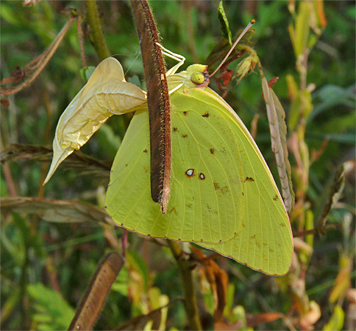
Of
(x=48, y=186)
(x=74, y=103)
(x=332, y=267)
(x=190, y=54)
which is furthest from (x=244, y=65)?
(x=48, y=186)

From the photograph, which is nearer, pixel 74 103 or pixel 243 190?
pixel 74 103

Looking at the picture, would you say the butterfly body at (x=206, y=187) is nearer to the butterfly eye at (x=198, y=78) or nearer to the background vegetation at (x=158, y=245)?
the butterfly eye at (x=198, y=78)

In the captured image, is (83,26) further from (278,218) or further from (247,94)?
(247,94)

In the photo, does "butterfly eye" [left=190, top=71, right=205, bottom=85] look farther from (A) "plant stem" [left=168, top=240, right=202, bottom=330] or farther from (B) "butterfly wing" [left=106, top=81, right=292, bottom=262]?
(A) "plant stem" [left=168, top=240, right=202, bottom=330]

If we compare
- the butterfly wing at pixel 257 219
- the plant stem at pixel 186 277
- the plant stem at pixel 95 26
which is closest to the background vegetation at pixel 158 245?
the plant stem at pixel 186 277

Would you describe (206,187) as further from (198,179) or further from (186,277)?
(186,277)

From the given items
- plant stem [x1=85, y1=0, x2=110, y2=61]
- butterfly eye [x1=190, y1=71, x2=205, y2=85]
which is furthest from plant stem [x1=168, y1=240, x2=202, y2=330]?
plant stem [x1=85, y1=0, x2=110, y2=61]
